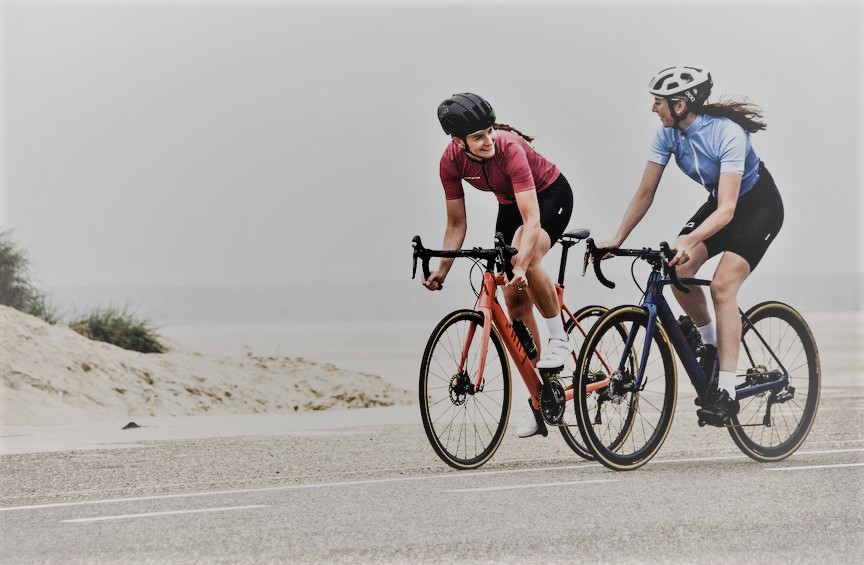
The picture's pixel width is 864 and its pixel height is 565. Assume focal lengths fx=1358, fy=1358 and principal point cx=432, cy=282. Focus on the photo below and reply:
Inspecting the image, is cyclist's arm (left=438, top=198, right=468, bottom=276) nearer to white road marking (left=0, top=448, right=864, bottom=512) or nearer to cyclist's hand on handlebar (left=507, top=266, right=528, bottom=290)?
cyclist's hand on handlebar (left=507, top=266, right=528, bottom=290)

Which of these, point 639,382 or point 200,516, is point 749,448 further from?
point 200,516

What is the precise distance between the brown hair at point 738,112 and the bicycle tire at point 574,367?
1.47 meters

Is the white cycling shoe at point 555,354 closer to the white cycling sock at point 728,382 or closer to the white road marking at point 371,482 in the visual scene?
the white road marking at point 371,482

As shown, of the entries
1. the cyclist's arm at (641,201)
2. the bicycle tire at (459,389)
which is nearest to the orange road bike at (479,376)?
the bicycle tire at (459,389)

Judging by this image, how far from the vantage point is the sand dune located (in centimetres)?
1368

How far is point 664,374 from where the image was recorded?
8281mm

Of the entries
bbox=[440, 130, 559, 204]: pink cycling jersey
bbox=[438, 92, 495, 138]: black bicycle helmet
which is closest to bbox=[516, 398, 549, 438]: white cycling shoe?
bbox=[440, 130, 559, 204]: pink cycling jersey

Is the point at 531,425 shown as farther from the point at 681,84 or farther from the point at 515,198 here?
the point at 681,84

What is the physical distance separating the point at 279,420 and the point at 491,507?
587 cm

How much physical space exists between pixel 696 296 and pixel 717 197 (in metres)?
0.64

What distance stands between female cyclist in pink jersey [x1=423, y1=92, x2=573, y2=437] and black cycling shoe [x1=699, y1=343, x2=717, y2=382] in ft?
2.78

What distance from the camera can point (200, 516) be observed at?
24.0 feet

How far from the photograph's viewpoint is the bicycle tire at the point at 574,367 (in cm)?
839

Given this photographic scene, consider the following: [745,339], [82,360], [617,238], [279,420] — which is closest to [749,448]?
[745,339]
